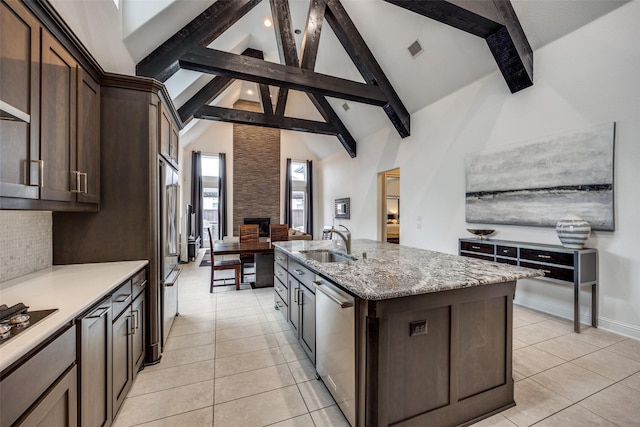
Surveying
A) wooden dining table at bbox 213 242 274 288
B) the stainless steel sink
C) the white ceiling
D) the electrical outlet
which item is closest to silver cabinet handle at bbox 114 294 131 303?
the stainless steel sink

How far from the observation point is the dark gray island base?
4.44ft

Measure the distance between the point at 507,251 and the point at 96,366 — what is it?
3919 mm

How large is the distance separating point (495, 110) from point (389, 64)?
2.05 meters

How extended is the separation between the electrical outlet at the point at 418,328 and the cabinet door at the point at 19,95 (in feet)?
6.65

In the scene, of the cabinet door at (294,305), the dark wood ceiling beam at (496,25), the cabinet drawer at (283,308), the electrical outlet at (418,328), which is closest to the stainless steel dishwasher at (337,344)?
the electrical outlet at (418,328)

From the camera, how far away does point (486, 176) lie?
377 cm

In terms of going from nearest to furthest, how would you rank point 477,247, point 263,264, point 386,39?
point 477,247 → point 386,39 → point 263,264

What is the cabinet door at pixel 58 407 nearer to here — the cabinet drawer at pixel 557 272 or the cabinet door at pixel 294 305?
the cabinet door at pixel 294 305

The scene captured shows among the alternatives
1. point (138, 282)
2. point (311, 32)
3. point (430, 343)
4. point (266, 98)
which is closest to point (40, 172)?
point (138, 282)

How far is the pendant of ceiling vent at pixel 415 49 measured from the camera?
4.13m

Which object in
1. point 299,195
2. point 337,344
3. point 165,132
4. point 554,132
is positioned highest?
point 554,132

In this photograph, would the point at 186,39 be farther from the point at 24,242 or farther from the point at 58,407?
the point at 58,407

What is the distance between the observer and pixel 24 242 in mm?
1703

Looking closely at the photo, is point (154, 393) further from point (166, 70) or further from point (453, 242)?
point (453, 242)
